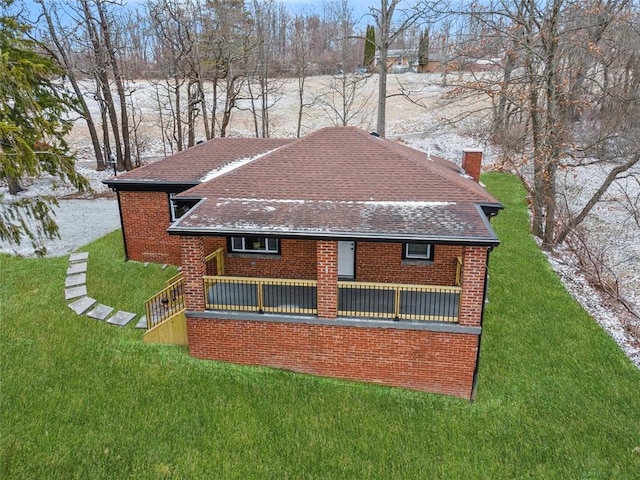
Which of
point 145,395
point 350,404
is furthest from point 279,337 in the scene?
point 145,395

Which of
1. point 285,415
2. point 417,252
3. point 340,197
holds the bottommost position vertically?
point 285,415

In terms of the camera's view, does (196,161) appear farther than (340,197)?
Yes

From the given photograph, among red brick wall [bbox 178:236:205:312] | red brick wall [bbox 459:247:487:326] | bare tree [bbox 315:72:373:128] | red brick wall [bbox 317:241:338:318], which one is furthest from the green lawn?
bare tree [bbox 315:72:373:128]

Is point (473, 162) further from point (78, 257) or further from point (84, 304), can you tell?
point (78, 257)

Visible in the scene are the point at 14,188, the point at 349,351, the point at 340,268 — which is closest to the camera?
the point at 349,351

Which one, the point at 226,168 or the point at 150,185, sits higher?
the point at 226,168

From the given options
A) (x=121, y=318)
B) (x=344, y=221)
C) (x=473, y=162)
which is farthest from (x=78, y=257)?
(x=473, y=162)
